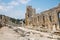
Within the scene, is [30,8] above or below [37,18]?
above

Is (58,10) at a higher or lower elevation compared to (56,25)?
higher

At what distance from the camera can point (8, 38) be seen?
4.35 m

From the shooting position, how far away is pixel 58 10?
25.4m

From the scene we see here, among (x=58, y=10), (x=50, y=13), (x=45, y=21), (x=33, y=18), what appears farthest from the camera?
(x=33, y=18)

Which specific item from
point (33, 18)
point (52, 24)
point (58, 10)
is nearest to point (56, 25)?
point (52, 24)

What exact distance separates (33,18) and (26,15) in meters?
4.01

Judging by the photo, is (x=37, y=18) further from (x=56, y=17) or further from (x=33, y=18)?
(x=56, y=17)

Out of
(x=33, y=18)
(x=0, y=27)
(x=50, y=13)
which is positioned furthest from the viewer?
(x=33, y=18)

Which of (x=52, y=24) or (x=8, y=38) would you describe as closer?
(x=8, y=38)

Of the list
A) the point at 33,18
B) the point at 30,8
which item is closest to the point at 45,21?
the point at 33,18

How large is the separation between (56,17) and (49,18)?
2071mm

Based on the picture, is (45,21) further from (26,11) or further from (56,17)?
(26,11)

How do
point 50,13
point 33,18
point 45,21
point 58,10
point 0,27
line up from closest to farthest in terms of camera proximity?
point 0,27, point 58,10, point 50,13, point 45,21, point 33,18

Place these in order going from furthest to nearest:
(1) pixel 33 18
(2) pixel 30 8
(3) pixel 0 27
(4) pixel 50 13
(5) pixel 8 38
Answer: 1. (2) pixel 30 8
2. (1) pixel 33 18
3. (4) pixel 50 13
4. (3) pixel 0 27
5. (5) pixel 8 38
